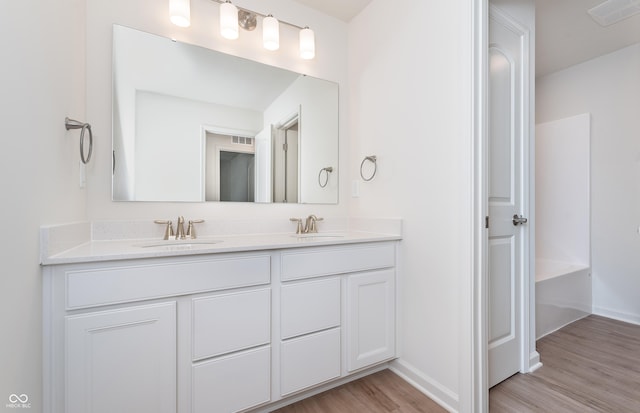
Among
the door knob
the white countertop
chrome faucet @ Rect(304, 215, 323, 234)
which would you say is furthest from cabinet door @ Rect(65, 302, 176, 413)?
the door knob

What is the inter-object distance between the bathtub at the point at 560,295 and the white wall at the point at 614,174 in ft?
0.58

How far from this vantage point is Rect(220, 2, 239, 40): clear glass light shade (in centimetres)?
167

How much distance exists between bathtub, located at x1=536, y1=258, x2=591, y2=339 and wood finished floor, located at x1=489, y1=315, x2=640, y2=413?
13cm

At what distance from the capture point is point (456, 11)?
142 centimetres

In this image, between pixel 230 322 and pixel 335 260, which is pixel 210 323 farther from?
pixel 335 260

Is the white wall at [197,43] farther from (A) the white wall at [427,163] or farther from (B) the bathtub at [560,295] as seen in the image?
(B) the bathtub at [560,295]

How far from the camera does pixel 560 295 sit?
2.36 meters

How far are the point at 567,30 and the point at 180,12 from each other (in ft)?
9.79

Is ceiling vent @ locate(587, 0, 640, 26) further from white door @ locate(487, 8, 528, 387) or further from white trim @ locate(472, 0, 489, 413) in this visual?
white trim @ locate(472, 0, 489, 413)

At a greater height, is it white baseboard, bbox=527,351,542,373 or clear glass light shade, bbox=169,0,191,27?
clear glass light shade, bbox=169,0,191,27

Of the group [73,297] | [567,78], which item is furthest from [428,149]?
[567,78]

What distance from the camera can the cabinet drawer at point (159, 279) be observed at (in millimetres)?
979

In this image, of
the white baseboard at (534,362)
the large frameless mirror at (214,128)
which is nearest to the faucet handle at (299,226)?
the large frameless mirror at (214,128)

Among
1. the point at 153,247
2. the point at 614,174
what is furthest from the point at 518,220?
the point at 153,247
